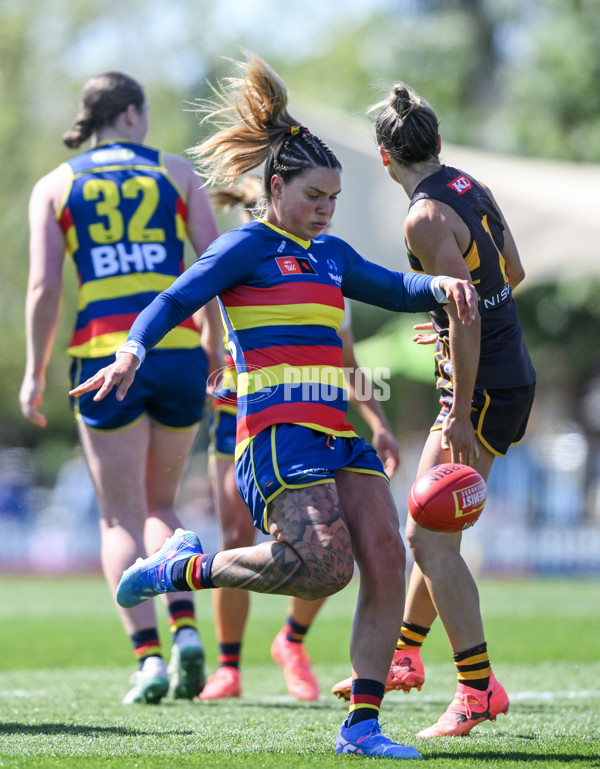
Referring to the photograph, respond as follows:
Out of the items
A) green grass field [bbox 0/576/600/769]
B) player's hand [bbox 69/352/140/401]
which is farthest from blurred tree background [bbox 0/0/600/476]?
player's hand [bbox 69/352/140/401]

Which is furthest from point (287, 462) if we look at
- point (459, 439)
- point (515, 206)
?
point (515, 206)

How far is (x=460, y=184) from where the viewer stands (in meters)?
4.43

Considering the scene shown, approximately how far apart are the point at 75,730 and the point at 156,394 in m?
1.74

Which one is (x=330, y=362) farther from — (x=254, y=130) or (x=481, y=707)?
(x=481, y=707)

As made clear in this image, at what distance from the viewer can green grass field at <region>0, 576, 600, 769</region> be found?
3703 millimetres

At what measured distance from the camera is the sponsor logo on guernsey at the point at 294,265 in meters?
3.99

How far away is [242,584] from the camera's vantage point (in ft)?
12.5

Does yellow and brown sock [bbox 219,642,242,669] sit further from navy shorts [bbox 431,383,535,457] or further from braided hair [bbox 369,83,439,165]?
braided hair [bbox 369,83,439,165]

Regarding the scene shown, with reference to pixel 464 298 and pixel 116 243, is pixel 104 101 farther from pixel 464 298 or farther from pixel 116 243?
pixel 464 298

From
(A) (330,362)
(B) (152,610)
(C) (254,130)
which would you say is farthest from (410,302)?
(B) (152,610)

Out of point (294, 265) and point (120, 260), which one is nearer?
point (294, 265)

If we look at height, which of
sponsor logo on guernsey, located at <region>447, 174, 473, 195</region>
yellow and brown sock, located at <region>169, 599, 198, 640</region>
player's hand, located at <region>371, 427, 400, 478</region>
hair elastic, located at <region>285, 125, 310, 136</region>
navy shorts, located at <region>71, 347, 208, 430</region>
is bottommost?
yellow and brown sock, located at <region>169, 599, 198, 640</region>

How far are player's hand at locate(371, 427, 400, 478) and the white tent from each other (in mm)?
6691

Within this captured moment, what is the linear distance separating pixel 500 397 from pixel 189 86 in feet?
81.5
